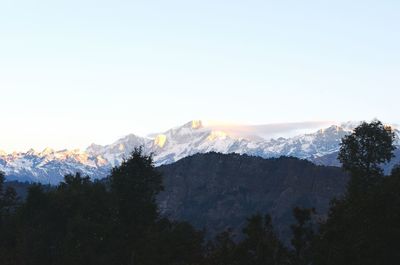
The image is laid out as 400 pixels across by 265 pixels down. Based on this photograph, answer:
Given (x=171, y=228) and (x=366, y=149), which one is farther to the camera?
(x=366, y=149)

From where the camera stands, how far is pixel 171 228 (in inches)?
3851

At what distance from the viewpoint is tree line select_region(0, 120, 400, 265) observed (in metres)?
50.8

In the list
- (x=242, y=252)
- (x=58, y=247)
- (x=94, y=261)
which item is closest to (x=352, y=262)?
(x=242, y=252)

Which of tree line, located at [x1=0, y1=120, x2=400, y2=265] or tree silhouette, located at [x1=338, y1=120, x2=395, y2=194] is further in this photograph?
tree silhouette, located at [x1=338, y1=120, x2=395, y2=194]

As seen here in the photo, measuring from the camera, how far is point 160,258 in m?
64.8

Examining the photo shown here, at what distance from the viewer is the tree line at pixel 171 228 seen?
167 feet

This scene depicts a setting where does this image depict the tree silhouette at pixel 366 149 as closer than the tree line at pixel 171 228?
No

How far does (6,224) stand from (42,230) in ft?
38.5

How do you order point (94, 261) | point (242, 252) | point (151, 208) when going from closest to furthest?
1. point (242, 252)
2. point (94, 261)
3. point (151, 208)

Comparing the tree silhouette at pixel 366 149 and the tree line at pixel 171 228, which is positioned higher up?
the tree silhouette at pixel 366 149

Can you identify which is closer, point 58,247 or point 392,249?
point 392,249

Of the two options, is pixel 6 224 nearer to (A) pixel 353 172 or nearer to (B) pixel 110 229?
(B) pixel 110 229

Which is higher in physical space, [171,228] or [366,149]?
[366,149]

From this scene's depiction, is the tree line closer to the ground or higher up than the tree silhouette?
closer to the ground
